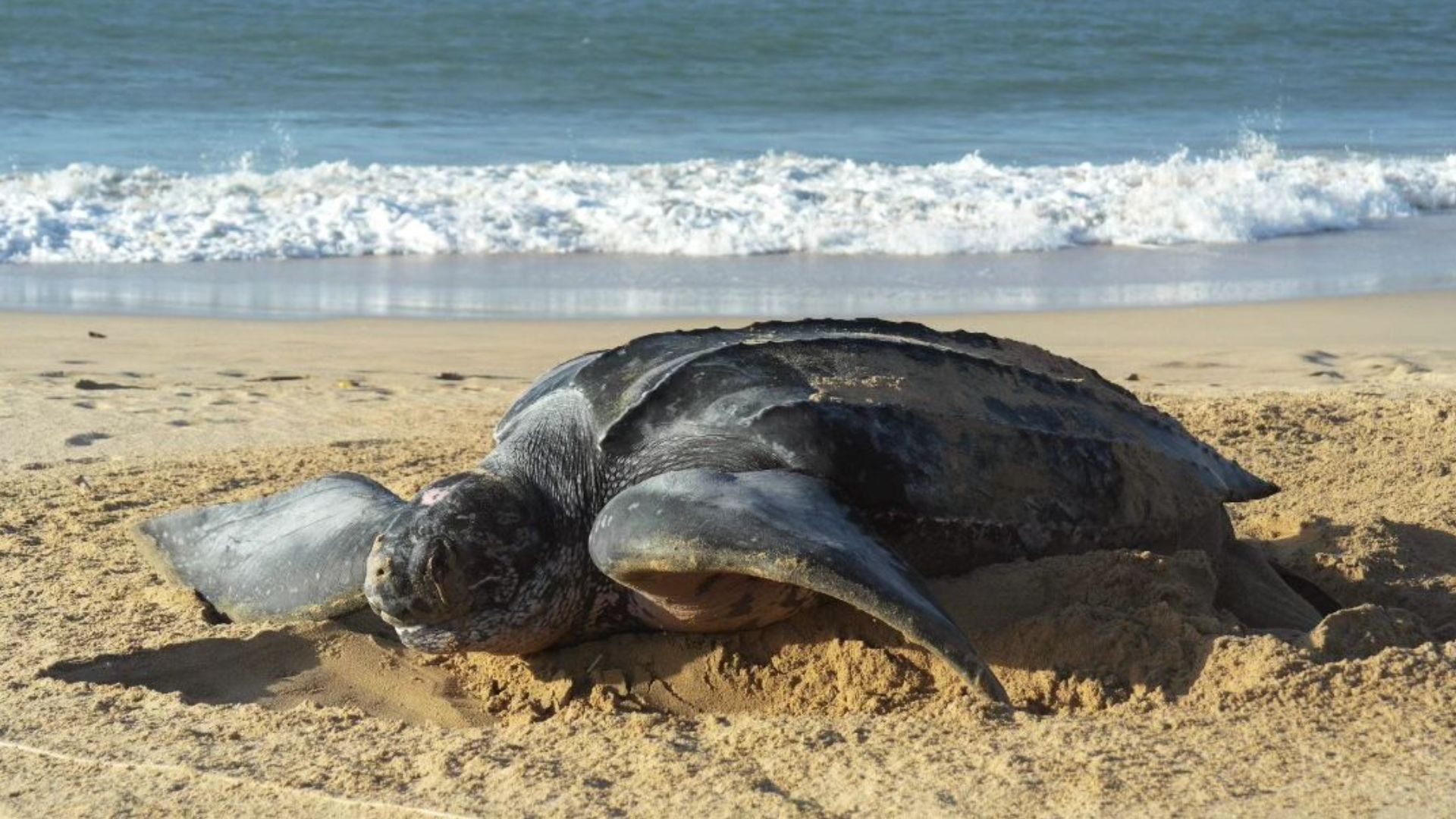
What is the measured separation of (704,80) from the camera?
19562 millimetres

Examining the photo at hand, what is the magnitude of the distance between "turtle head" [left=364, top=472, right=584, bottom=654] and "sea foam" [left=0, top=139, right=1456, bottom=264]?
23.4 feet

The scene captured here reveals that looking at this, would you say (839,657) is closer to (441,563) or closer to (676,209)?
(441,563)

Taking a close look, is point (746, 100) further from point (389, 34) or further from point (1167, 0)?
point (1167, 0)

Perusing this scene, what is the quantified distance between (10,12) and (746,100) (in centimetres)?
1072

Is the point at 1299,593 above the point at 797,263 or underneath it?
underneath

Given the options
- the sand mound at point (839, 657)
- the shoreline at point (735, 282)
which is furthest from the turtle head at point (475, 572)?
the shoreline at point (735, 282)

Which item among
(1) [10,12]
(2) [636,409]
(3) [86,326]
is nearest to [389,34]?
(1) [10,12]

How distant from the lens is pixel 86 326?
23.1 ft

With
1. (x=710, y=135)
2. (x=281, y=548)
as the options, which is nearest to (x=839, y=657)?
(x=281, y=548)

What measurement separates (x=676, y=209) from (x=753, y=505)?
323 inches

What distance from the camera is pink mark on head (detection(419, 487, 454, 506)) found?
264 centimetres

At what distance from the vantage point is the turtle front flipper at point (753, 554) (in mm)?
2244

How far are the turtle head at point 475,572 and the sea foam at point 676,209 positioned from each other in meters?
7.13

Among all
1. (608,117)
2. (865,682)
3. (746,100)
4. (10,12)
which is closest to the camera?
(865,682)
